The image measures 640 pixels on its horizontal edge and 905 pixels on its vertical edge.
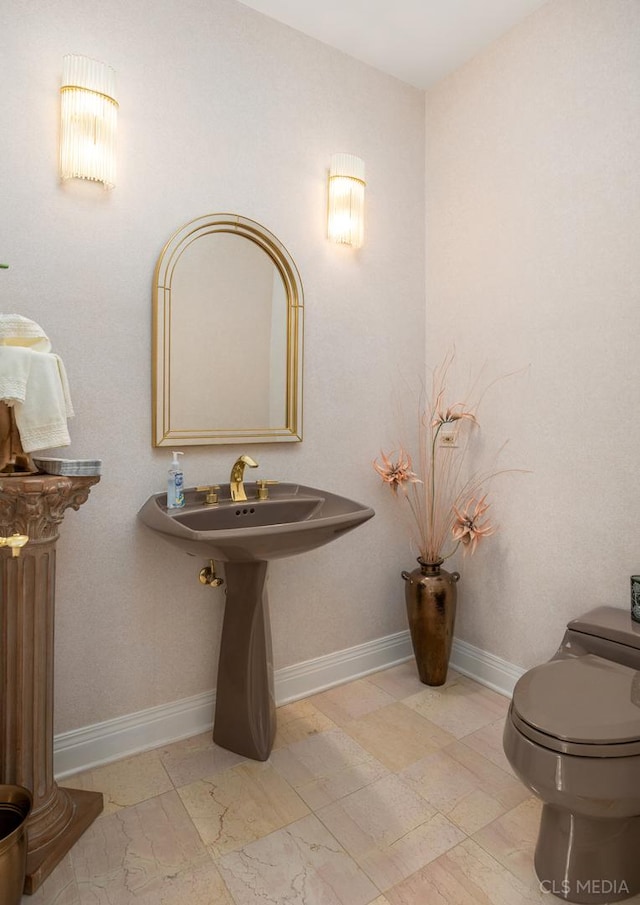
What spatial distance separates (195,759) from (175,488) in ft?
3.01

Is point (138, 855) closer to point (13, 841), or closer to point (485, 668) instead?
point (13, 841)

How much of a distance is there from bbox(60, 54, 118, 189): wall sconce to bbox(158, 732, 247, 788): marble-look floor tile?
6.17 feet

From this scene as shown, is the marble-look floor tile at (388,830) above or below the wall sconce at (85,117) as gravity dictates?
below

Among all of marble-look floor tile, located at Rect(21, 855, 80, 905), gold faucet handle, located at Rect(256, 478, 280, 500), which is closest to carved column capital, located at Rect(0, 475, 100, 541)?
gold faucet handle, located at Rect(256, 478, 280, 500)

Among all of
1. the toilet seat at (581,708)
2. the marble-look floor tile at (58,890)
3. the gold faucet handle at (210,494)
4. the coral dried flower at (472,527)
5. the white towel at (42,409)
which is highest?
the white towel at (42,409)

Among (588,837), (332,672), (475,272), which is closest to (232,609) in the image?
(332,672)

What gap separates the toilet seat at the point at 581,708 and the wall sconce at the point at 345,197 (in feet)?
5.67

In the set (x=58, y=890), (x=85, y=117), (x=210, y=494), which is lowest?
(x=58, y=890)

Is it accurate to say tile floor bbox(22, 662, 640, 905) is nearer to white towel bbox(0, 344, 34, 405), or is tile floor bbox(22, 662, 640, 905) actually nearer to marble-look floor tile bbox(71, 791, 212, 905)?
marble-look floor tile bbox(71, 791, 212, 905)

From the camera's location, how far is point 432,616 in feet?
7.14

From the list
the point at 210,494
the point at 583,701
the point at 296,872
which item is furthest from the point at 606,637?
the point at 210,494

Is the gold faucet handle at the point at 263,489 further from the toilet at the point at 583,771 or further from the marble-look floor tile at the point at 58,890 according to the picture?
the marble-look floor tile at the point at 58,890

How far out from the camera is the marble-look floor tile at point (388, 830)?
1357mm

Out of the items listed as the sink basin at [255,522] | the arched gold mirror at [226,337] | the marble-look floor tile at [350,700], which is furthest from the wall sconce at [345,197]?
the marble-look floor tile at [350,700]
